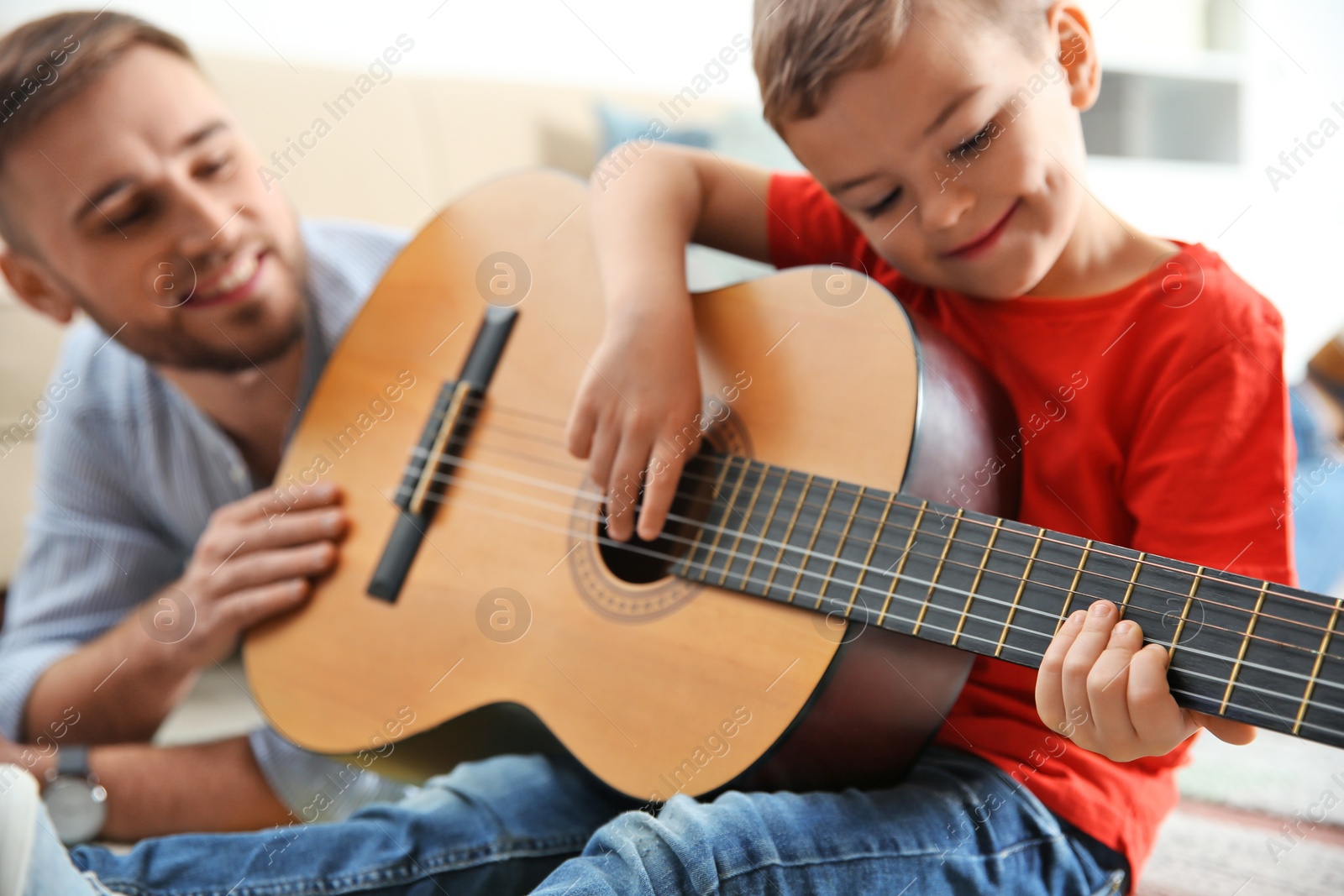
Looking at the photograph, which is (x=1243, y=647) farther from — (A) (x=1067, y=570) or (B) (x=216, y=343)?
(B) (x=216, y=343)

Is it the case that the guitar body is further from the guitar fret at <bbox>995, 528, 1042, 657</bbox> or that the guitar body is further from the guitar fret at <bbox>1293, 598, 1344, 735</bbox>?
the guitar fret at <bbox>1293, 598, 1344, 735</bbox>

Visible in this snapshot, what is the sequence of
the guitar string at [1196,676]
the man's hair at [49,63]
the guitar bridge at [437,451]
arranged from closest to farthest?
the guitar string at [1196,676], the guitar bridge at [437,451], the man's hair at [49,63]

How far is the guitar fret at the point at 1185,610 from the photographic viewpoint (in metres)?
0.52

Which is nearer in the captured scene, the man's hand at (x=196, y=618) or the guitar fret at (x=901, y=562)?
the guitar fret at (x=901, y=562)

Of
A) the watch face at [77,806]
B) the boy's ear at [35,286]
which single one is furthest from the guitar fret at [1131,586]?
the boy's ear at [35,286]

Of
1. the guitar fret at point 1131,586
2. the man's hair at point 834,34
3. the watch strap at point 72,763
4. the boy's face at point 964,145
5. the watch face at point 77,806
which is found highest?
the man's hair at point 834,34

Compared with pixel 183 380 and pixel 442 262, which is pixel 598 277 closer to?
pixel 442 262

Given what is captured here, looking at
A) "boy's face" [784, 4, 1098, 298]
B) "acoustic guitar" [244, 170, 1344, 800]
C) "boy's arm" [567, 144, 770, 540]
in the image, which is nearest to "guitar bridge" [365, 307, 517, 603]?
"acoustic guitar" [244, 170, 1344, 800]

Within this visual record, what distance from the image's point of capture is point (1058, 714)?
560 millimetres

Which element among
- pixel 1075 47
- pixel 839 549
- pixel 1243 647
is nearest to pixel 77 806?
pixel 839 549

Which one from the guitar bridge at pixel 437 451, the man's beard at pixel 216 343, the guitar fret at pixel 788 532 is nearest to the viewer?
the guitar fret at pixel 788 532

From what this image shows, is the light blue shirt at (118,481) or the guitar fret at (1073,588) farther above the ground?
the guitar fret at (1073,588)

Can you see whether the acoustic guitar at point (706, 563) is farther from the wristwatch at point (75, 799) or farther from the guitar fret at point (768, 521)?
the wristwatch at point (75, 799)

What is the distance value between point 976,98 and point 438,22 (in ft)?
5.39
